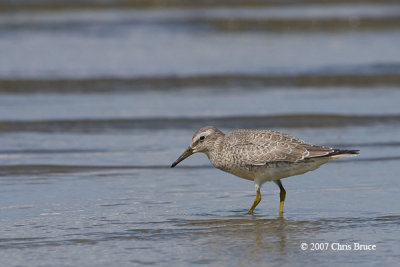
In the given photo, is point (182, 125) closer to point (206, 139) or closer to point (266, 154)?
point (206, 139)

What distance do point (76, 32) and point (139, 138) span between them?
1096 centimetres

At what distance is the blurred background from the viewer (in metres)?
7.29

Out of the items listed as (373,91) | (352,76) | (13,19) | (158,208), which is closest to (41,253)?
(158,208)

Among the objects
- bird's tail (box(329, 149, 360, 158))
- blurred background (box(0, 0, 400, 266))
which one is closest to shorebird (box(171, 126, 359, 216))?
bird's tail (box(329, 149, 360, 158))

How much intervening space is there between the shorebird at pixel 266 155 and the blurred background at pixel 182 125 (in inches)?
17.3

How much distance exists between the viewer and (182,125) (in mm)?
12820

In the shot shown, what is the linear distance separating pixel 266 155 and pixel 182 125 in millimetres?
4899

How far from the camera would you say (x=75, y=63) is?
18.0 metres

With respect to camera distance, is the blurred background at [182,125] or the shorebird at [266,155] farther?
the shorebird at [266,155]

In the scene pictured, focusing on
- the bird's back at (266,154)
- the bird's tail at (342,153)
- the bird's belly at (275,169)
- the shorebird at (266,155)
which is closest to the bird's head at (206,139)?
the shorebird at (266,155)

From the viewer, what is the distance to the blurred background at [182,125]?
7.29 metres

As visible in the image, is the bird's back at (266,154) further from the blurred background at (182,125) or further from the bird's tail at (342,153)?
the blurred background at (182,125)

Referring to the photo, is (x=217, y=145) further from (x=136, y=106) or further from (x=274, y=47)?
(x=274, y=47)

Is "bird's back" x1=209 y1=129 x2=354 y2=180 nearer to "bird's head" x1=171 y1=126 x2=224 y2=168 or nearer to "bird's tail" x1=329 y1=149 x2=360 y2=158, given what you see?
"bird's tail" x1=329 y1=149 x2=360 y2=158
